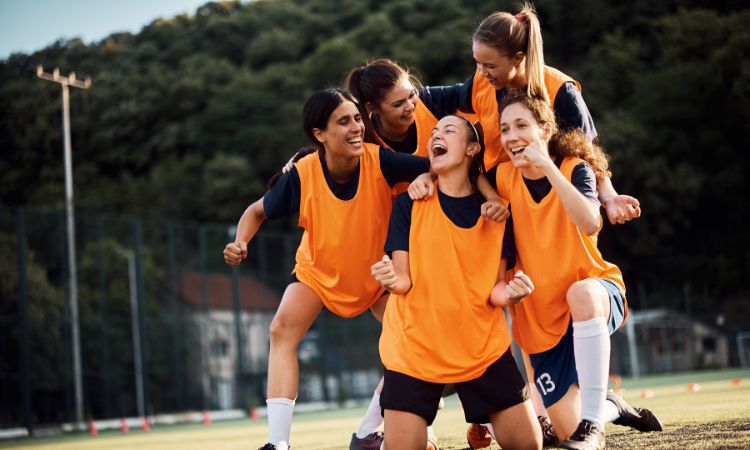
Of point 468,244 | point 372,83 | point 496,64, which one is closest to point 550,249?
point 468,244

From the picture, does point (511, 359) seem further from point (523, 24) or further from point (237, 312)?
point (237, 312)

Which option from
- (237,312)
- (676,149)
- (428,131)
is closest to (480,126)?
(428,131)

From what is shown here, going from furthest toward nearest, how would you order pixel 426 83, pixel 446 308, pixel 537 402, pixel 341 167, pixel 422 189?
pixel 426 83 < pixel 537 402 < pixel 341 167 < pixel 422 189 < pixel 446 308

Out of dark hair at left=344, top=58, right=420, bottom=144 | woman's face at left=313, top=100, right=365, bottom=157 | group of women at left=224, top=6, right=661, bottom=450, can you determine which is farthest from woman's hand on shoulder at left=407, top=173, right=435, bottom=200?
dark hair at left=344, top=58, right=420, bottom=144

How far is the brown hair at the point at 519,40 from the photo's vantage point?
4613 millimetres

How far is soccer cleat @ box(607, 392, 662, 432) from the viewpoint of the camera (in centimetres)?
462

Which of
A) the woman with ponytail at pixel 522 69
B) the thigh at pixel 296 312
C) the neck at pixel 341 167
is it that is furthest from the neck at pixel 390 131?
the thigh at pixel 296 312

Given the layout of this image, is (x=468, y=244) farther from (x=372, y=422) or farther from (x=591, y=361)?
(x=372, y=422)

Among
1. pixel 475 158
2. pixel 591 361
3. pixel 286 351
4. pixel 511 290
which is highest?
pixel 475 158

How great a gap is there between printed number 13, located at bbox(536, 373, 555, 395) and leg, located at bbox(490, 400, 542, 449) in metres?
0.53

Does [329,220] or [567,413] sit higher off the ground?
[329,220]

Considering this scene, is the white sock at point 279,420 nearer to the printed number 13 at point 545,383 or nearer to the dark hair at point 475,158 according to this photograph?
the printed number 13 at point 545,383

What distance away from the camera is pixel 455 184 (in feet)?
14.2

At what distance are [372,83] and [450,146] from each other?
88 centimetres
